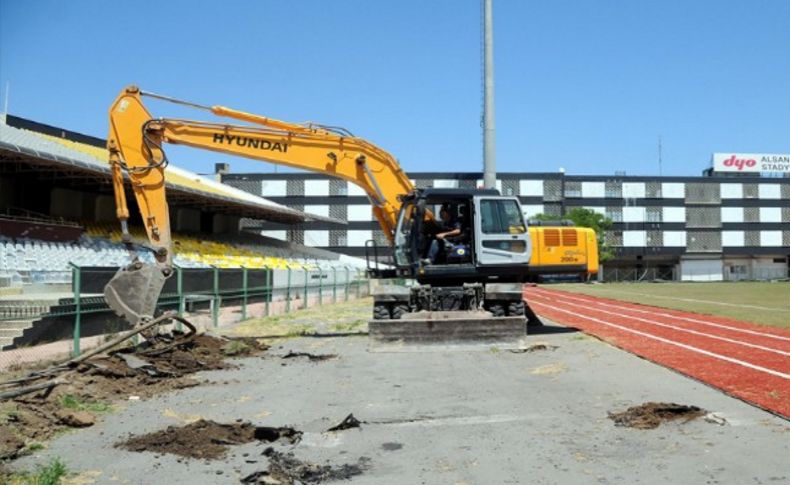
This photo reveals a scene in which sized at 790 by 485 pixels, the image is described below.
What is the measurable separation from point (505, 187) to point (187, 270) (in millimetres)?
83722

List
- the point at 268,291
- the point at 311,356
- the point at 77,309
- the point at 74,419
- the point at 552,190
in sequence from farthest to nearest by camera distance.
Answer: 1. the point at 552,190
2. the point at 268,291
3. the point at 311,356
4. the point at 77,309
5. the point at 74,419

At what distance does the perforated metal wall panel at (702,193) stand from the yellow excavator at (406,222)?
9042 centimetres

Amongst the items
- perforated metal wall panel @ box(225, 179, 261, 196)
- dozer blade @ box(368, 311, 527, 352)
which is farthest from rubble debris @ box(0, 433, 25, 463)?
perforated metal wall panel @ box(225, 179, 261, 196)

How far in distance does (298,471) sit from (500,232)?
11.0 m

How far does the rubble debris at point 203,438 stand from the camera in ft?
21.7

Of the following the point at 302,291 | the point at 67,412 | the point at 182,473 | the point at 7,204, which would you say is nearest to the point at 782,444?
the point at 182,473

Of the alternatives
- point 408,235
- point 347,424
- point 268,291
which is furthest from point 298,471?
point 268,291

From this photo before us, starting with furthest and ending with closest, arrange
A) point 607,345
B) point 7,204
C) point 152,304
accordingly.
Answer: point 7,204 < point 607,345 < point 152,304

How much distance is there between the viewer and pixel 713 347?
46.6 ft

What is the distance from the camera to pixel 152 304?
42.7 feet

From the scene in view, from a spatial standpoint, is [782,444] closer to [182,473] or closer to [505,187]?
[182,473]

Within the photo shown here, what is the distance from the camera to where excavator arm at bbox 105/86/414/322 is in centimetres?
1402

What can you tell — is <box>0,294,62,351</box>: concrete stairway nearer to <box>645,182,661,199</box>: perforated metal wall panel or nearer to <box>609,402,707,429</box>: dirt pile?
<box>609,402,707,429</box>: dirt pile

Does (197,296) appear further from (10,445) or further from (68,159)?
(68,159)
